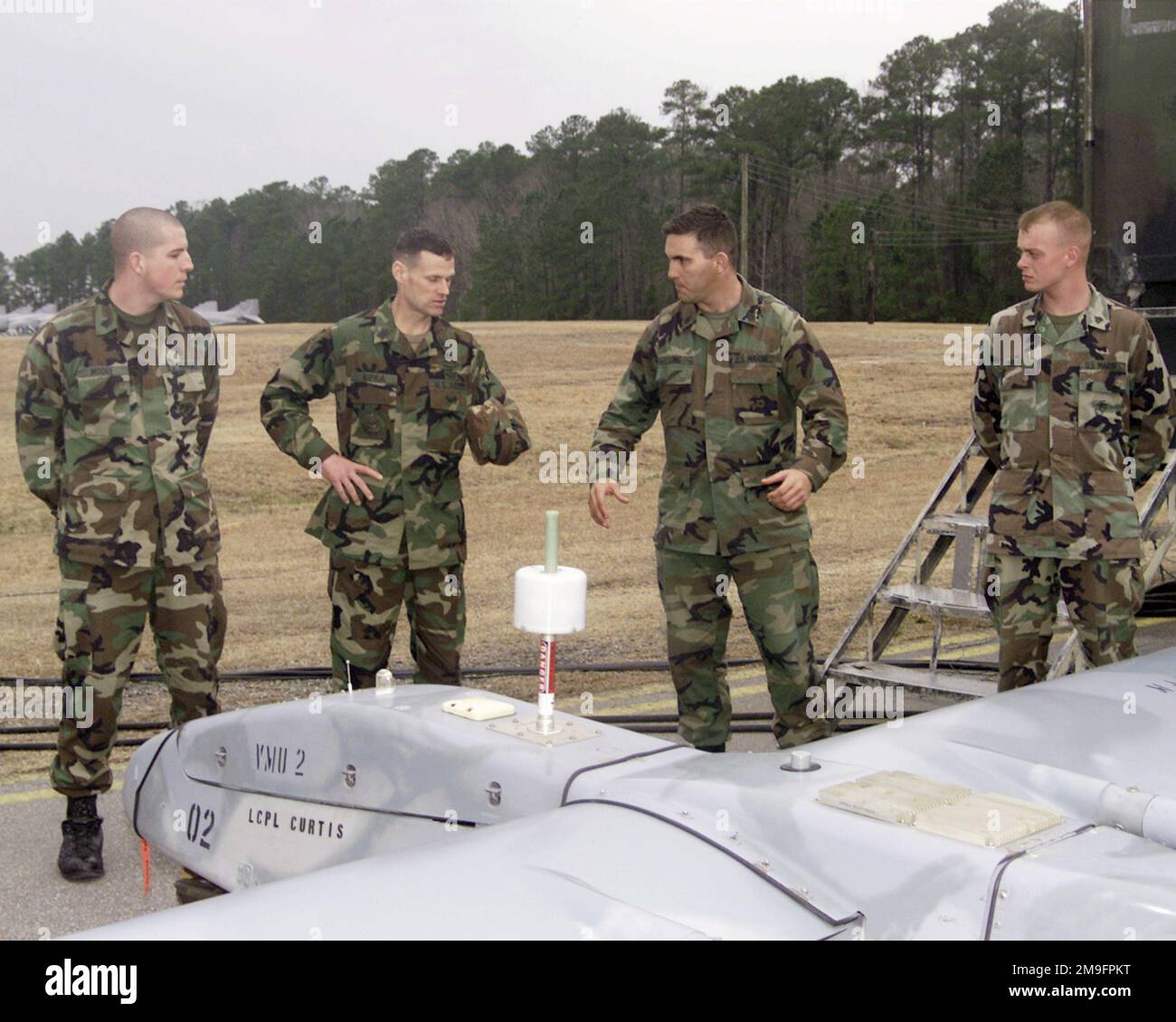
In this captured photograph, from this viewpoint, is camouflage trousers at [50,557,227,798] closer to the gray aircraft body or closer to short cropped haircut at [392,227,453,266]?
short cropped haircut at [392,227,453,266]

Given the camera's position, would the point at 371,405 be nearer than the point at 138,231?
No

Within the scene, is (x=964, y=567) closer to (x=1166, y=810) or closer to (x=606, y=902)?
(x=1166, y=810)

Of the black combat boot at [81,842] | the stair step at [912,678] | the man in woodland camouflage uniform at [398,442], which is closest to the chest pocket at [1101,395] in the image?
the stair step at [912,678]

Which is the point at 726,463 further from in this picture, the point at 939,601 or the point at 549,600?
the point at 549,600

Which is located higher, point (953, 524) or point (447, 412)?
point (447, 412)

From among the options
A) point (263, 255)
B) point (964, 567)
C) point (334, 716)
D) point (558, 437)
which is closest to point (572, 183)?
point (263, 255)

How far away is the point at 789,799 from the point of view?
1.97 metres

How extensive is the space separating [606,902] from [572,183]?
114 ft

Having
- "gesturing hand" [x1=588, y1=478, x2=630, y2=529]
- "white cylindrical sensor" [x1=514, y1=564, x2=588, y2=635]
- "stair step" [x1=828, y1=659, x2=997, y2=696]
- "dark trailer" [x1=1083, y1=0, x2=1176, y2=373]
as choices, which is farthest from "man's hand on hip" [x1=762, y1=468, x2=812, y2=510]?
"dark trailer" [x1=1083, y1=0, x2=1176, y2=373]

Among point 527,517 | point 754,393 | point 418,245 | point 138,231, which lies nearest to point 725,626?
point 754,393

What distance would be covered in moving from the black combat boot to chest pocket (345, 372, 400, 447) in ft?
5.01

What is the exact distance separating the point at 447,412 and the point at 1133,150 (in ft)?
13.0

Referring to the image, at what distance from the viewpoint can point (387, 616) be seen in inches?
188

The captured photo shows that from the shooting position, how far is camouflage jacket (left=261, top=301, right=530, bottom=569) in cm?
471
